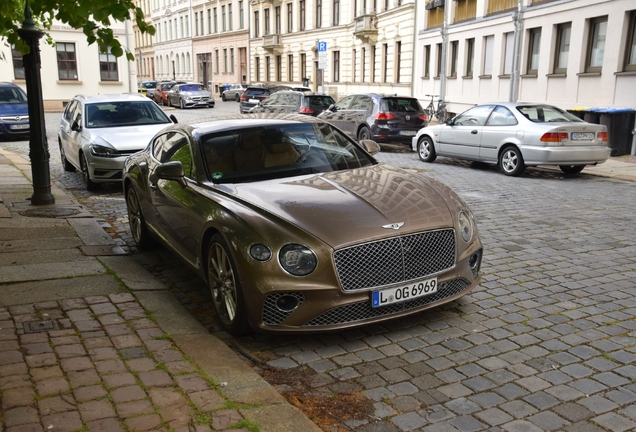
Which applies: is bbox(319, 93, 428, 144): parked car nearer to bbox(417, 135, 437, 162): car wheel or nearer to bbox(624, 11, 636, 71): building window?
bbox(417, 135, 437, 162): car wheel

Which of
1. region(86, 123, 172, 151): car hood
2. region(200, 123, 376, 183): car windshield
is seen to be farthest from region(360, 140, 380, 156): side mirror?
region(86, 123, 172, 151): car hood

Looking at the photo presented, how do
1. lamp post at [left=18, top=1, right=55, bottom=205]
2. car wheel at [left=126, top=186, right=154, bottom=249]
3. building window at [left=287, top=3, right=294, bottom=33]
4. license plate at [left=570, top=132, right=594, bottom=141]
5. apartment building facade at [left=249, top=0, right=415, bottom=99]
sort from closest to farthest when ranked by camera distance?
car wheel at [left=126, top=186, right=154, bottom=249] → lamp post at [left=18, top=1, right=55, bottom=205] → license plate at [left=570, top=132, right=594, bottom=141] → apartment building facade at [left=249, top=0, right=415, bottom=99] → building window at [left=287, top=3, right=294, bottom=33]

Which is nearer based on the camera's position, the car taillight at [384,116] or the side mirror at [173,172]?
the side mirror at [173,172]

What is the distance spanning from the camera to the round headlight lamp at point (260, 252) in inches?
167

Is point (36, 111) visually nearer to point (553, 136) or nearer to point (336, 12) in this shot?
point (553, 136)

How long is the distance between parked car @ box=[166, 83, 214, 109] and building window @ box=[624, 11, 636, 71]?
27977mm

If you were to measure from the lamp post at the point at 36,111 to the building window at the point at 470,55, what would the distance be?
22.1 metres

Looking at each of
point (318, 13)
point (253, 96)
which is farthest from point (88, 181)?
point (318, 13)

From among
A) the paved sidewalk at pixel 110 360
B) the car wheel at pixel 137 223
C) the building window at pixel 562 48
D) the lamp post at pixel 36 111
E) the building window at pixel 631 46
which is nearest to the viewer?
the paved sidewalk at pixel 110 360

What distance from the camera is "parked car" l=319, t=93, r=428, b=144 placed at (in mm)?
17734

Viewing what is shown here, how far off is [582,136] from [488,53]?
1507 cm

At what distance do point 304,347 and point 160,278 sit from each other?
7.36 ft

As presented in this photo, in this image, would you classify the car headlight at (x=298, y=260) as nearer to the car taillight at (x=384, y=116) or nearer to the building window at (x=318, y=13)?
the car taillight at (x=384, y=116)

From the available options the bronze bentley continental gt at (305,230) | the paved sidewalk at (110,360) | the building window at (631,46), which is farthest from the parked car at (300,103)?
the bronze bentley continental gt at (305,230)
